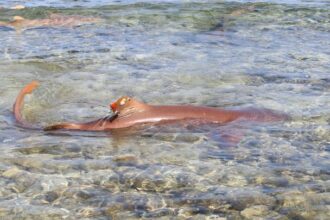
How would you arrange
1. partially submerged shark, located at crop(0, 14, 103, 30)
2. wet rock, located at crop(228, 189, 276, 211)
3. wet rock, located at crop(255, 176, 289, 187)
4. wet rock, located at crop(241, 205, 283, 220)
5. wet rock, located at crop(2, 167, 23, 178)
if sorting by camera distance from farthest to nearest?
partially submerged shark, located at crop(0, 14, 103, 30)
wet rock, located at crop(2, 167, 23, 178)
wet rock, located at crop(255, 176, 289, 187)
wet rock, located at crop(228, 189, 276, 211)
wet rock, located at crop(241, 205, 283, 220)

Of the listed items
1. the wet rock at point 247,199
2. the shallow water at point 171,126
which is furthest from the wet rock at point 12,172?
the wet rock at point 247,199

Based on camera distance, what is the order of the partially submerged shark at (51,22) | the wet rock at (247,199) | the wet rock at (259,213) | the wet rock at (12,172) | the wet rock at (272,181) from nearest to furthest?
the wet rock at (259,213) < the wet rock at (247,199) < the wet rock at (272,181) < the wet rock at (12,172) < the partially submerged shark at (51,22)

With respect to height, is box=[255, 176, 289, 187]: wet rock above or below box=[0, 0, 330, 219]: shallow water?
below

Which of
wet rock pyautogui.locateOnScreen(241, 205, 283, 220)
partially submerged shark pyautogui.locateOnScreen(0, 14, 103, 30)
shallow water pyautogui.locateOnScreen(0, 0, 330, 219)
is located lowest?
wet rock pyautogui.locateOnScreen(241, 205, 283, 220)

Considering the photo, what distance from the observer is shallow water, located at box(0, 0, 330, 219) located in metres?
4.06

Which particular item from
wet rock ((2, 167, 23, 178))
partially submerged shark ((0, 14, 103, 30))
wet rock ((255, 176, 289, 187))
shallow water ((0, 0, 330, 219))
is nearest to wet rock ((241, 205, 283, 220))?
shallow water ((0, 0, 330, 219))

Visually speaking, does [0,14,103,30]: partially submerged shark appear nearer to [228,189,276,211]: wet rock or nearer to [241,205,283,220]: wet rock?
[228,189,276,211]: wet rock

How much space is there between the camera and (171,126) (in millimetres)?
5527

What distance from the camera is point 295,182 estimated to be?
14.3 feet

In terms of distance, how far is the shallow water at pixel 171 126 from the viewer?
4059 mm

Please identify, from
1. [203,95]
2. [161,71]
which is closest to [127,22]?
[161,71]

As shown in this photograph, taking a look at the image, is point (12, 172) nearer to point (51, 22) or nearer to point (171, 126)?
point (171, 126)

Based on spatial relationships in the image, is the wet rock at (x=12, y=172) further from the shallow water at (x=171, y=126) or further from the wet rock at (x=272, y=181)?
the wet rock at (x=272, y=181)

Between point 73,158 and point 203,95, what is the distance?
2381mm
